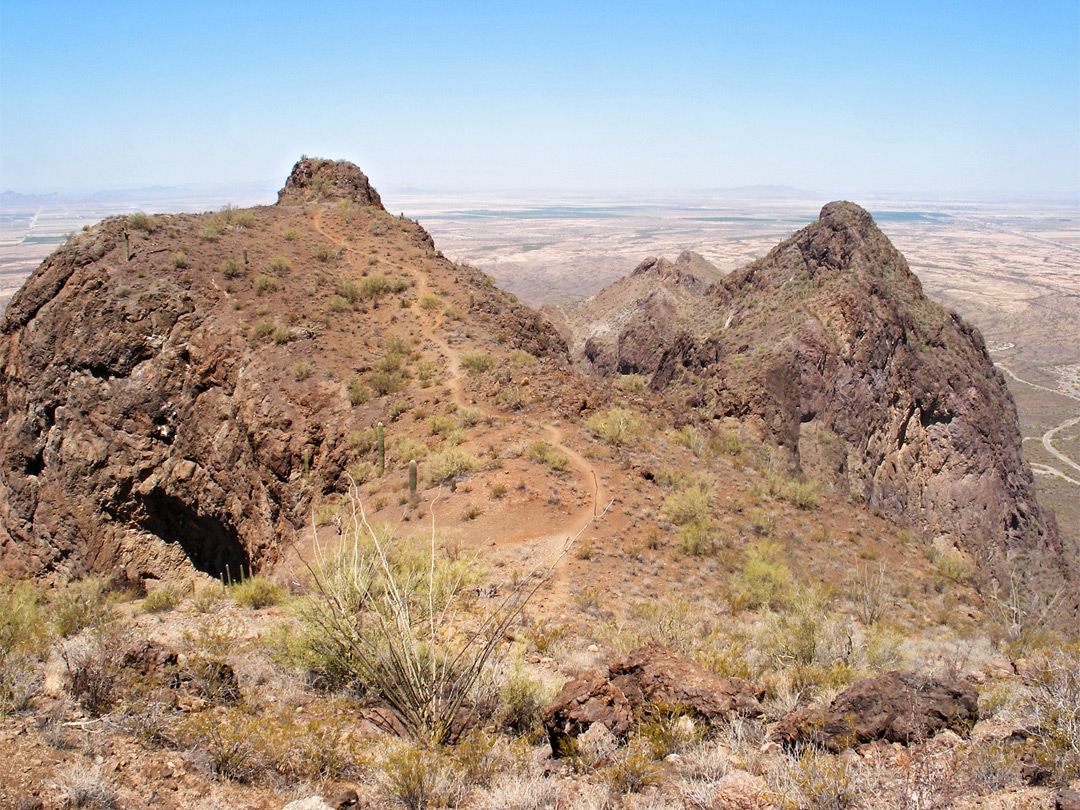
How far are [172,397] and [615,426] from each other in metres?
12.6

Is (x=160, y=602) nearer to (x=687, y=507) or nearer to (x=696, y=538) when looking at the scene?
(x=696, y=538)

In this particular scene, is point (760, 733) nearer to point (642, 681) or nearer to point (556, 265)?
point (642, 681)

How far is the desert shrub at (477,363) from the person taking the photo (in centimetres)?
1880

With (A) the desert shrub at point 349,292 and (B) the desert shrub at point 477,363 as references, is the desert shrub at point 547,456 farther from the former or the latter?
(A) the desert shrub at point 349,292

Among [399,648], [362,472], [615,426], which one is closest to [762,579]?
[615,426]

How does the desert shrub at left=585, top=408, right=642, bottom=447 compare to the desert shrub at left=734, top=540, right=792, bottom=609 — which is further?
the desert shrub at left=585, top=408, right=642, bottom=447

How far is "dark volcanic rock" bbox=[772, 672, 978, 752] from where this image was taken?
506cm

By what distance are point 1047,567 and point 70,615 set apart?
3401cm

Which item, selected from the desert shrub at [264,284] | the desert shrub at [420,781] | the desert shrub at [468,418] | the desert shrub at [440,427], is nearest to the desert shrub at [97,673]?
the desert shrub at [420,781]

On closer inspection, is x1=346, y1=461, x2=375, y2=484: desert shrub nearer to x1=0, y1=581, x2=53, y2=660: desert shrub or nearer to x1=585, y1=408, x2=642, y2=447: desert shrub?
x1=585, y1=408, x2=642, y2=447: desert shrub

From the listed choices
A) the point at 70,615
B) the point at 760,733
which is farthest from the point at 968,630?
the point at 70,615

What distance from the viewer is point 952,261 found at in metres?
191

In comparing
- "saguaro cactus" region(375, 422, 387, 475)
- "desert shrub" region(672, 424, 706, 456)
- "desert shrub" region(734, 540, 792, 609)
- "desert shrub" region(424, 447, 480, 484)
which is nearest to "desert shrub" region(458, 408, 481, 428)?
"desert shrub" region(424, 447, 480, 484)

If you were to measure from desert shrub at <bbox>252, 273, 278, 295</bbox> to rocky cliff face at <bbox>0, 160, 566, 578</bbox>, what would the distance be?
46 mm
